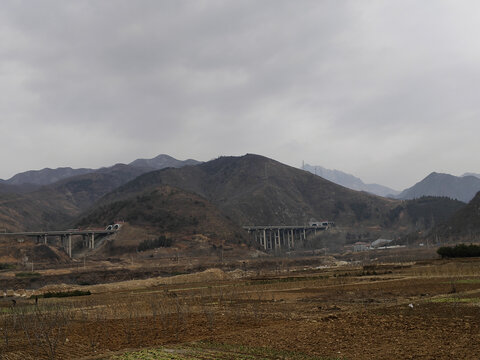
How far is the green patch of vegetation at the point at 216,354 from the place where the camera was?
18.4 metres

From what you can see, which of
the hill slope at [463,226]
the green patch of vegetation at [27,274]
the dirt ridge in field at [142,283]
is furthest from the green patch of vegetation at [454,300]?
the hill slope at [463,226]

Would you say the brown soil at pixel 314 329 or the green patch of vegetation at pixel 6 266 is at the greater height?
the brown soil at pixel 314 329

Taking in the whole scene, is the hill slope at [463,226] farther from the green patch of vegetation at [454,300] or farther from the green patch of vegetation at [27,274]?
the green patch of vegetation at [454,300]

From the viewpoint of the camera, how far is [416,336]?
21.0 m

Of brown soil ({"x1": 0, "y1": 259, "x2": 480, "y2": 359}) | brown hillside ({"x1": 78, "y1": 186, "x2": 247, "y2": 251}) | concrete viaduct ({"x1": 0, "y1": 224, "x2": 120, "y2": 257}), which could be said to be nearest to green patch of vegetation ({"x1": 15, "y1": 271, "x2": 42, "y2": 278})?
concrete viaduct ({"x1": 0, "y1": 224, "x2": 120, "y2": 257})

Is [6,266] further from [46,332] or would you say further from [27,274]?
[46,332]

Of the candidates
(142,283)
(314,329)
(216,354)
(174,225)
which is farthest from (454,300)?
(174,225)

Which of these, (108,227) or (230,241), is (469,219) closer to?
(230,241)

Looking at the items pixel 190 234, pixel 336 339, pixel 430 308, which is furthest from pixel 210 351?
pixel 190 234

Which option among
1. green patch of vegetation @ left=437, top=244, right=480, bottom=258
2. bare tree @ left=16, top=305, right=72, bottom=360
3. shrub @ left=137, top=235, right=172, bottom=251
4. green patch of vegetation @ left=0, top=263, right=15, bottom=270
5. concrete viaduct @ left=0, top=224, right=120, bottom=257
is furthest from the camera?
shrub @ left=137, top=235, right=172, bottom=251

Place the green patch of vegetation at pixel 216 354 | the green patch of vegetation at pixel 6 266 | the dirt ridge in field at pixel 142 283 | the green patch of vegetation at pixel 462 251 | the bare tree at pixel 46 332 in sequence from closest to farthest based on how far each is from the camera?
the green patch of vegetation at pixel 216 354, the bare tree at pixel 46 332, the dirt ridge in field at pixel 142 283, the green patch of vegetation at pixel 462 251, the green patch of vegetation at pixel 6 266

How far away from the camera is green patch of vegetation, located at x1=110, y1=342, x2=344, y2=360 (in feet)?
60.2

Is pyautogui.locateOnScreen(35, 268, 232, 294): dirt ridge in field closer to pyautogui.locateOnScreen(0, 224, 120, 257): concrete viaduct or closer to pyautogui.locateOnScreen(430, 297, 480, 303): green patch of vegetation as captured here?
pyautogui.locateOnScreen(430, 297, 480, 303): green patch of vegetation

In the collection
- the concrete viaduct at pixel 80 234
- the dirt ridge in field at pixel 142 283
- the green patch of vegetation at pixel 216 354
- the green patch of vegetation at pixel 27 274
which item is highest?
the concrete viaduct at pixel 80 234
